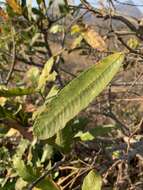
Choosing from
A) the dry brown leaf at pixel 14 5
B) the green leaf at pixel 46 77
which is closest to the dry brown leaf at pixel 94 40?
the green leaf at pixel 46 77

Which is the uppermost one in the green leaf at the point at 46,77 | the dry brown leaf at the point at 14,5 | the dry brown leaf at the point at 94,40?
the dry brown leaf at the point at 14,5

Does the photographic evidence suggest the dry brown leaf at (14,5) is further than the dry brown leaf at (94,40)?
Yes

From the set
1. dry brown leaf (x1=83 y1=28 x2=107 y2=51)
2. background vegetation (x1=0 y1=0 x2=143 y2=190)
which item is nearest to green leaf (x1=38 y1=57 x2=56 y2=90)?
background vegetation (x1=0 y1=0 x2=143 y2=190)

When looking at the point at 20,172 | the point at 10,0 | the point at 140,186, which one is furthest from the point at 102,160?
the point at 10,0

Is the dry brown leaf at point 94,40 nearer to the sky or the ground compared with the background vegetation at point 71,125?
nearer to the sky

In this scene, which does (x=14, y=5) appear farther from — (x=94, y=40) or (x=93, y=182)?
(x=93, y=182)

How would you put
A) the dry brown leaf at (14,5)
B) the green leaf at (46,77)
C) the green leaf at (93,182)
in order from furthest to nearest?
the dry brown leaf at (14,5) < the green leaf at (46,77) < the green leaf at (93,182)

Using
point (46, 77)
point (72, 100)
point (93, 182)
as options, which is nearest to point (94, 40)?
point (46, 77)

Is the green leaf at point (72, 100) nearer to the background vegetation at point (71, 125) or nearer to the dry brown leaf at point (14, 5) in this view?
the background vegetation at point (71, 125)
